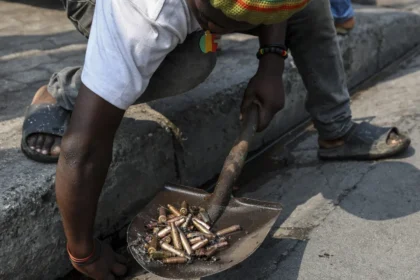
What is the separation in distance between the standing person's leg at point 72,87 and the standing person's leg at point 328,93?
600 mm

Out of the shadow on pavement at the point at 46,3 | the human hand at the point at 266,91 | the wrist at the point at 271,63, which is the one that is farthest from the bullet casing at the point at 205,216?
the shadow on pavement at the point at 46,3

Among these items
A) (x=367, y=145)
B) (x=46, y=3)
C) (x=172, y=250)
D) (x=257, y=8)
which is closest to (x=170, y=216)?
(x=172, y=250)

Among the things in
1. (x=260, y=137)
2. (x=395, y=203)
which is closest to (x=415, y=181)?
(x=395, y=203)

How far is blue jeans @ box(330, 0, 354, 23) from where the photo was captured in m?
4.27

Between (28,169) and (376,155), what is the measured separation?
182 cm

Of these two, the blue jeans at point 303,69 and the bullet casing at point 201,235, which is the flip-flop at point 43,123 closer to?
the blue jeans at point 303,69

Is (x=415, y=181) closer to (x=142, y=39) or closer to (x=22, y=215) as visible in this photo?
(x=142, y=39)

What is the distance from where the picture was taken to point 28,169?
2.61 metres

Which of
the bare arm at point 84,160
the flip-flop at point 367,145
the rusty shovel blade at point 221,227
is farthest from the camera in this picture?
the flip-flop at point 367,145

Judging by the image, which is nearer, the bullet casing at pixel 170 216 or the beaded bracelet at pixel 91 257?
the beaded bracelet at pixel 91 257

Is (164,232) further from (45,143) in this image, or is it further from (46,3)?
(46,3)

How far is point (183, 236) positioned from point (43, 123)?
85 cm

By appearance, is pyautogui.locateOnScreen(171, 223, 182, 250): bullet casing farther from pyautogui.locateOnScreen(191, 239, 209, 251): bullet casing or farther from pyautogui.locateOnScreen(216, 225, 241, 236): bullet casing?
pyautogui.locateOnScreen(216, 225, 241, 236): bullet casing

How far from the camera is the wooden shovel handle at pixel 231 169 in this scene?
2.57 metres
